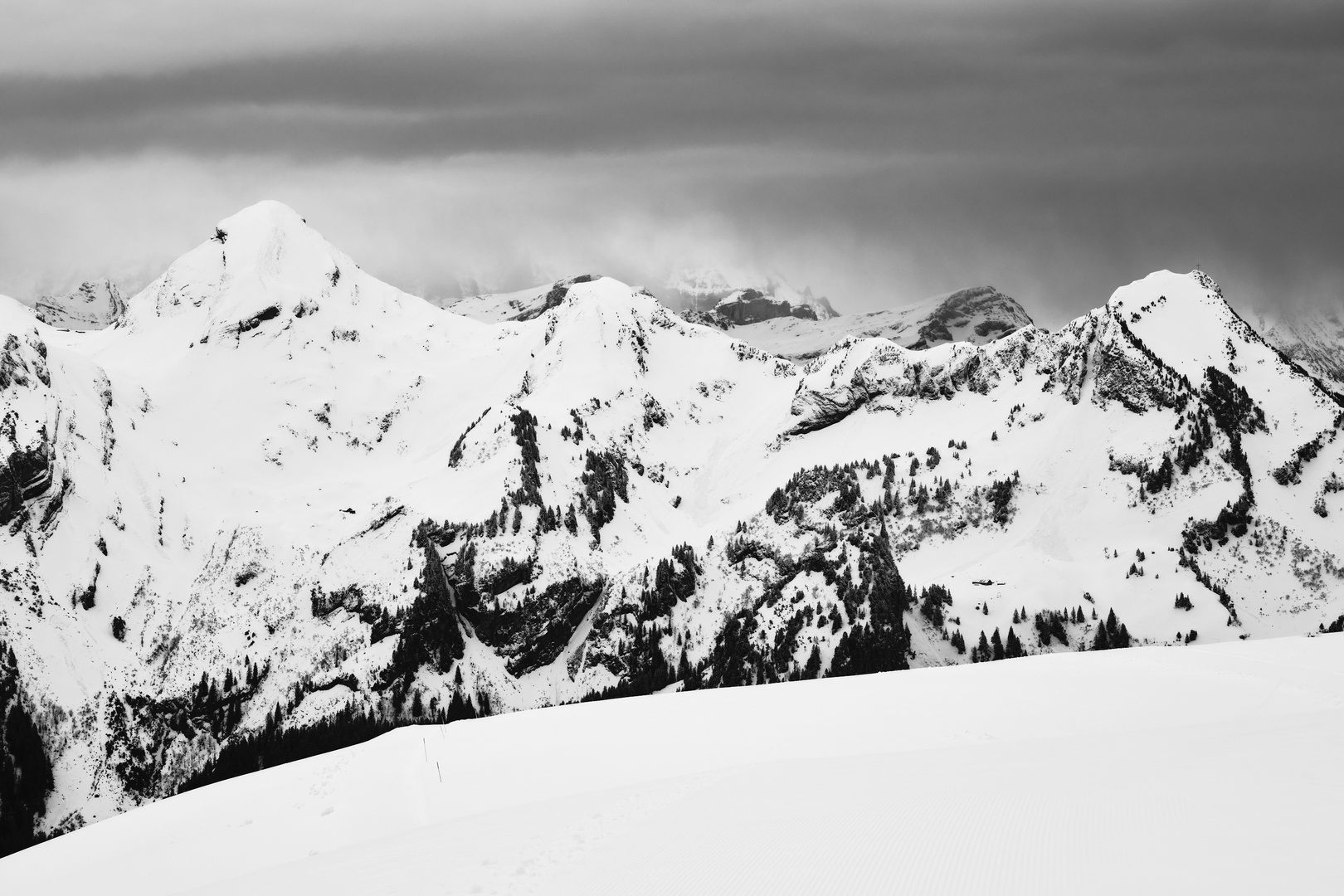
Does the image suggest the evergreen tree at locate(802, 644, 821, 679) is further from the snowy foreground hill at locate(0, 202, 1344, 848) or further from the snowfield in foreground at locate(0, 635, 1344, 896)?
the snowfield in foreground at locate(0, 635, 1344, 896)

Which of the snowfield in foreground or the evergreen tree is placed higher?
the snowfield in foreground

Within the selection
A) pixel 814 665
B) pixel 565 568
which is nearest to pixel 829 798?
pixel 814 665

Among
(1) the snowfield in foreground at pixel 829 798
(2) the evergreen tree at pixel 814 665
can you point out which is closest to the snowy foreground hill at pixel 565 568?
(2) the evergreen tree at pixel 814 665

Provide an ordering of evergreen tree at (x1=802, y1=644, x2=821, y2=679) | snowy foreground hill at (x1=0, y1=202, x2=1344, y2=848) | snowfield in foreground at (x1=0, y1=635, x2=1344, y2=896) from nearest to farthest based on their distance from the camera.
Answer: snowfield in foreground at (x1=0, y1=635, x2=1344, y2=896) → snowy foreground hill at (x1=0, y1=202, x2=1344, y2=848) → evergreen tree at (x1=802, y1=644, x2=821, y2=679)

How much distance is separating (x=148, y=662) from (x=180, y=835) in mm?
121775

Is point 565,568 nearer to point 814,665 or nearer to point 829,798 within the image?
point 814,665

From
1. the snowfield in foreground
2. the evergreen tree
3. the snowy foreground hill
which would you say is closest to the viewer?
the snowfield in foreground

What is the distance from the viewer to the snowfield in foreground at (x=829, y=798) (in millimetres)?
30250

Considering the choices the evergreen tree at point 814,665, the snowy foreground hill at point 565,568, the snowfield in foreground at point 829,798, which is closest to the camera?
the snowfield in foreground at point 829,798

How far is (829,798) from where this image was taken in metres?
42.0

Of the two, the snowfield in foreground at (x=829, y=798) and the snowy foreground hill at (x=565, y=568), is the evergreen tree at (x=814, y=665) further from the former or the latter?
the snowfield in foreground at (x=829, y=798)

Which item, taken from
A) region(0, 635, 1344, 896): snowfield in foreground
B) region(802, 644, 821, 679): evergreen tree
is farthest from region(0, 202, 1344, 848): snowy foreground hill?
region(0, 635, 1344, 896): snowfield in foreground

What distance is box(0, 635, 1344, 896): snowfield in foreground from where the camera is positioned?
30.2 meters

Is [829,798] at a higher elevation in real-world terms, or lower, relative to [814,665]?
higher
